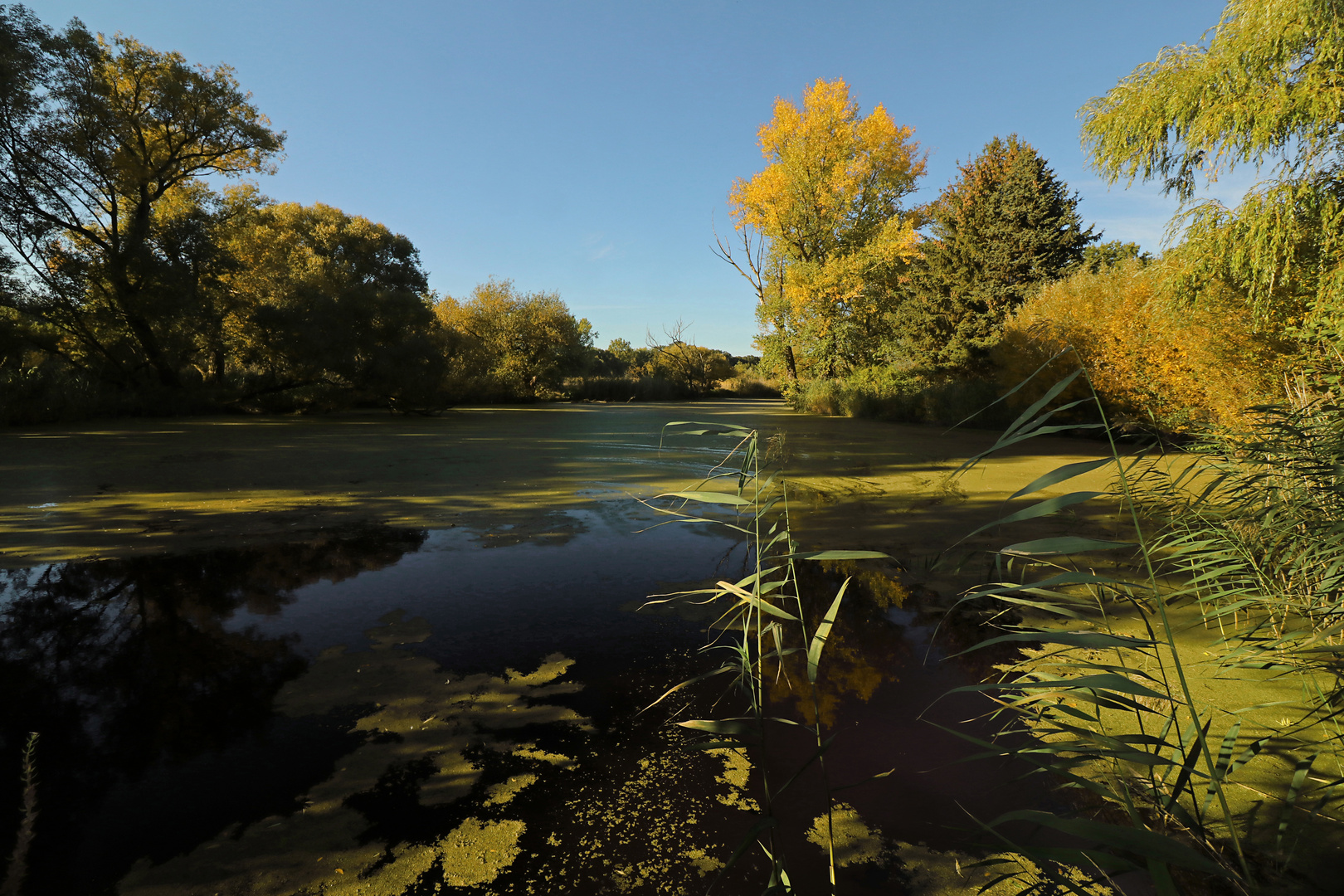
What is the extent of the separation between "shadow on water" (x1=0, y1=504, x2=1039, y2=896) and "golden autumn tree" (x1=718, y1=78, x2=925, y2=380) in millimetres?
14822

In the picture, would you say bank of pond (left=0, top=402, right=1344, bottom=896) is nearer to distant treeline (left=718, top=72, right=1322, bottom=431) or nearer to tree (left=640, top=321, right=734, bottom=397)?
distant treeline (left=718, top=72, right=1322, bottom=431)

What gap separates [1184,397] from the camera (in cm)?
826

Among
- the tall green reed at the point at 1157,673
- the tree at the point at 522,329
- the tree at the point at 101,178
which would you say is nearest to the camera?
the tall green reed at the point at 1157,673

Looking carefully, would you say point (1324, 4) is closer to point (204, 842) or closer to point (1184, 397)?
point (1184, 397)

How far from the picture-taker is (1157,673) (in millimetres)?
2219

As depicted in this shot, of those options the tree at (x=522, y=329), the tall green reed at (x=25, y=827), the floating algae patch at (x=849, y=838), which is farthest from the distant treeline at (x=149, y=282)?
the floating algae patch at (x=849, y=838)

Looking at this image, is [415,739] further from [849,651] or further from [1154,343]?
[1154,343]

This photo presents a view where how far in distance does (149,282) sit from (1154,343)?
1653 cm

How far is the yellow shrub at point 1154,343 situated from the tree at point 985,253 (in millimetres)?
4242

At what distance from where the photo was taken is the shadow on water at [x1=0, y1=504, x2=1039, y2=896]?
143 cm

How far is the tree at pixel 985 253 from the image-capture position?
1551cm

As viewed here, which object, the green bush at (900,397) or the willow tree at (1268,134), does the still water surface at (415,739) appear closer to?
the willow tree at (1268,134)

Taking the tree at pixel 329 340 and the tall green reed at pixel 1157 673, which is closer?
the tall green reed at pixel 1157 673

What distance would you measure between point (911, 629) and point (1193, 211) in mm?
6144
